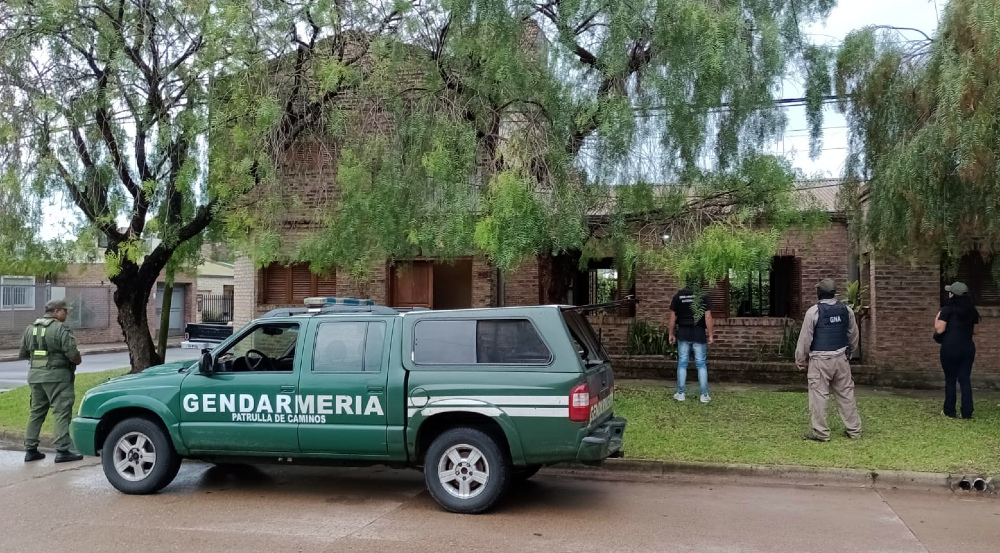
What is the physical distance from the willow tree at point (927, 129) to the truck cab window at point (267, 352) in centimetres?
655

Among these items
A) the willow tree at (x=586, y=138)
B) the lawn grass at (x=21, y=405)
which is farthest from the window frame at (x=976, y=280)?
the lawn grass at (x=21, y=405)

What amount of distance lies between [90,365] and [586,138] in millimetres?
17152

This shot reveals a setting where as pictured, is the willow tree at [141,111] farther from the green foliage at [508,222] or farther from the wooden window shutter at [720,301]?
the wooden window shutter at [720,301]

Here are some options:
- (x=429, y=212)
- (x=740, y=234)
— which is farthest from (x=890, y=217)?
(x=429, y=212)

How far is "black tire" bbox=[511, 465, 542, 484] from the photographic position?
634 centimetres

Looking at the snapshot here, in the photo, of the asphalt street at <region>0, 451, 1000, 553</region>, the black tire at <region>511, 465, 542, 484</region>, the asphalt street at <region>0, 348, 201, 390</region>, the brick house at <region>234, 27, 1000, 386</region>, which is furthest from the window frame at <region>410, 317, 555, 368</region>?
the asphalt street at <region>0, 348, 201, 390</region>

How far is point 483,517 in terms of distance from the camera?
5.92m

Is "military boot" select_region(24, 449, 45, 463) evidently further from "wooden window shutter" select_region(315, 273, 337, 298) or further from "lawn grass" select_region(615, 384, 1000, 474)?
"wooden window shutter" select_region(315, 273, 337, 298)

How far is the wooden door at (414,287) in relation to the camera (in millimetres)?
14930

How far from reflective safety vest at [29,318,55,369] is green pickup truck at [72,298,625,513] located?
1877mm

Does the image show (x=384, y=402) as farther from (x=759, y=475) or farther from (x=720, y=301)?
(x=720, y=301)

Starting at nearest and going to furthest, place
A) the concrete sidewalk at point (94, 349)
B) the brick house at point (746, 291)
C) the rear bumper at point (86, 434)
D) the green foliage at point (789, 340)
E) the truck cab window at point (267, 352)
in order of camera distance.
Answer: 1. the truck cab window at point (267, 352)
2. the rear bumper at point (86, 434)
3. the brick house at point (746, 291)
4. the green foliage at point (789, 340)
5. the concrete sidewalk at point (94, 349)

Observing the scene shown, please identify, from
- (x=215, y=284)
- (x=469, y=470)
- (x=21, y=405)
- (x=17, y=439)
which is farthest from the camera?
(x=215, y=284)

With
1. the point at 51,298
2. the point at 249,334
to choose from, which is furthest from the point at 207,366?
the point at 51,298
